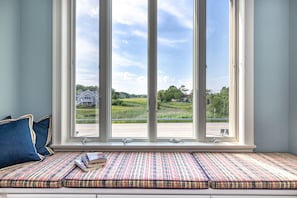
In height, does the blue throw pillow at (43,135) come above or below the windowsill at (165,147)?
above

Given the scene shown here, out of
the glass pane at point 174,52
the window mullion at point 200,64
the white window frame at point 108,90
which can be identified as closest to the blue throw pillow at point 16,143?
the white window frame at point 108,90

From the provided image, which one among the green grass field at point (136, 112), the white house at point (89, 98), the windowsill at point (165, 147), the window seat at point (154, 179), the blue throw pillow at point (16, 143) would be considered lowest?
the window seat at point (154, 179)

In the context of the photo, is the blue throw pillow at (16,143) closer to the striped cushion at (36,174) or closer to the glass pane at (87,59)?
the striped cushion at (36,174)

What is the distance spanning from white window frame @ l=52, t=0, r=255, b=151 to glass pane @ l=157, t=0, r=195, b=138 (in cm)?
8

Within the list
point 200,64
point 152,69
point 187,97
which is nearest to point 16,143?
point 152,69

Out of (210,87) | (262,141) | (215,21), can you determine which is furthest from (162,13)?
(262,141)

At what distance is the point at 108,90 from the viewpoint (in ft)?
7.86

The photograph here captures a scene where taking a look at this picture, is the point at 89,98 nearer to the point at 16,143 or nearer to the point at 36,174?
the point at 16,143

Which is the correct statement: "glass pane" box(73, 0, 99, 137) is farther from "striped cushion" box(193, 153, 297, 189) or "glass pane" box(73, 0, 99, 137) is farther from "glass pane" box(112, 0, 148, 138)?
"striped cushion" box(193, 153, 297, 189)

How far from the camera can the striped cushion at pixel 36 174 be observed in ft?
5.25

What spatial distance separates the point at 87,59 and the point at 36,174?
123 centimetres

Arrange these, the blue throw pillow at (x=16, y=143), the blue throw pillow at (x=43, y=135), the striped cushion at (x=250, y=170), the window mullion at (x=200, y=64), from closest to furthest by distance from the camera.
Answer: the striped cushion at (x=250, y=170) → the blue throw pillow at (x=16, y=143) → the blue throw pillow at (x=43, y=135) → the window mullion at (x=200, y=64)

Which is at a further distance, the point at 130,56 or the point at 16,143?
the point at 130,56

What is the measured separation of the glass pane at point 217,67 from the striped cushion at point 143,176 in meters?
0.66
